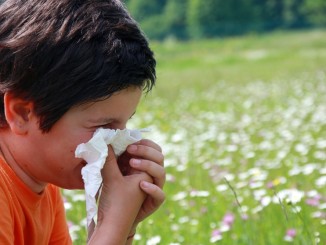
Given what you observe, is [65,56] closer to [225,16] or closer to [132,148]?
[132,148]

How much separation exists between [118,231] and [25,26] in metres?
0.44

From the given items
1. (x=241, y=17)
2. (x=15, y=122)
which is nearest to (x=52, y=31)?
(x=15, y=122)

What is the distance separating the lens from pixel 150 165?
1585mm

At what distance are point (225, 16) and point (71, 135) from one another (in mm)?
45641

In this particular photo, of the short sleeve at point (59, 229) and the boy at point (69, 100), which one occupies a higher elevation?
the boy at point (69, 100)

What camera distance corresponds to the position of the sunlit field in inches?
93.4

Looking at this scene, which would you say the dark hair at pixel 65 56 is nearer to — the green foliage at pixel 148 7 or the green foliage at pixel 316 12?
the green foliage at pixel 148 7

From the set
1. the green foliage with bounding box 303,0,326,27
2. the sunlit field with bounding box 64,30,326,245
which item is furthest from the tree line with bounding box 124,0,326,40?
the sunlit field with bounding box 64,30,326,245

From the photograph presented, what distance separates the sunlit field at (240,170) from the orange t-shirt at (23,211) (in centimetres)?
45

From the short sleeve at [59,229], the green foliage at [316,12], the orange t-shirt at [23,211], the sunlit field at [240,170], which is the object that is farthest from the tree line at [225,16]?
the orange t-shirt at [23,211]

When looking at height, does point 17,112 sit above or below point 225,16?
above

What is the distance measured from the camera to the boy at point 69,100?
151 centimetres

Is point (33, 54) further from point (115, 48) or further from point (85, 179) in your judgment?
point (85, 179)

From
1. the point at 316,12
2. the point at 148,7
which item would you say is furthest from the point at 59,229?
the point at 148,7
